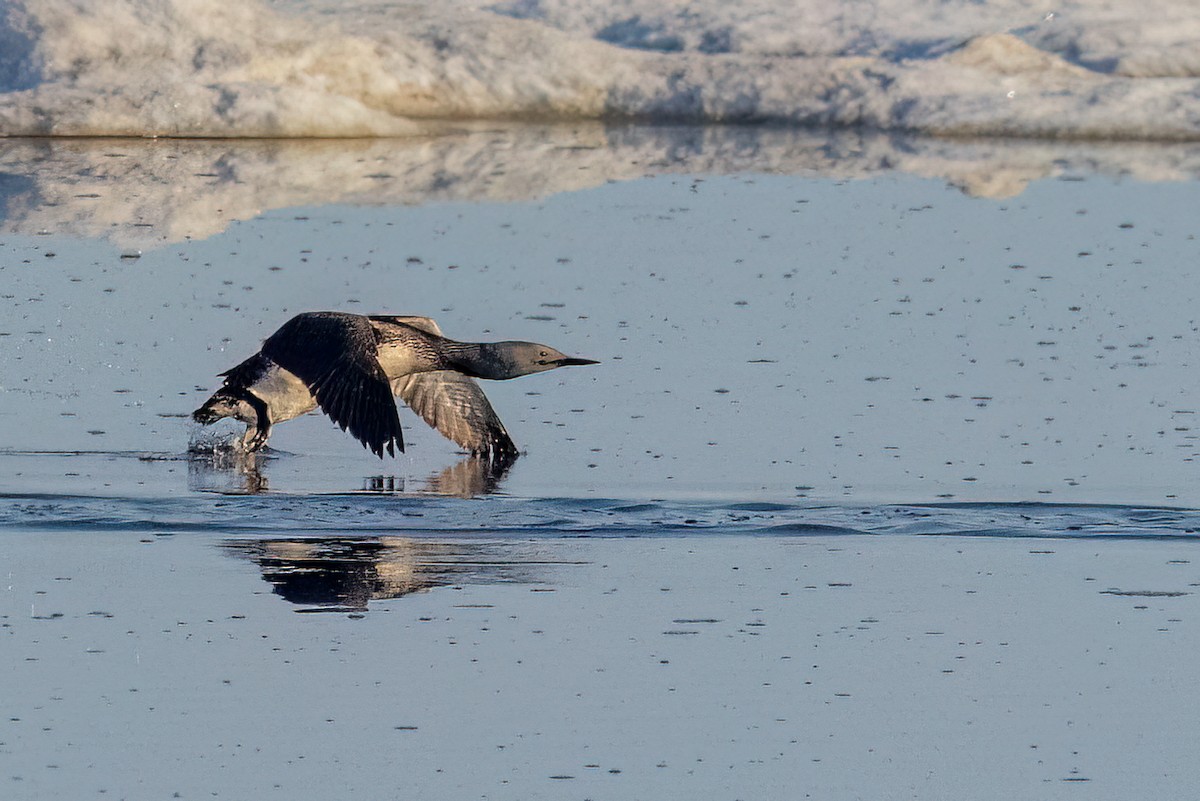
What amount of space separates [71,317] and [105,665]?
516cm

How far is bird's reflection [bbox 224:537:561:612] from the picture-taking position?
689 centimetres

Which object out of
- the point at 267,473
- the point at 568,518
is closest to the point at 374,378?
the point at 267,473

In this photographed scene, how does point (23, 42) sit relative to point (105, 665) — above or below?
above

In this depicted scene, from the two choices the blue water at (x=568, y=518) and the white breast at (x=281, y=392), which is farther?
the white breast at (x=281, y=392)

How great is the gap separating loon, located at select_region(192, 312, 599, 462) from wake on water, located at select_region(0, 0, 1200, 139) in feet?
26.5

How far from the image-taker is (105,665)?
6059 millimetres

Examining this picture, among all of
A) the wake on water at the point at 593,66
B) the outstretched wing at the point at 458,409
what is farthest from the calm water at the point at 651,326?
the wake on water at the point at 593,66

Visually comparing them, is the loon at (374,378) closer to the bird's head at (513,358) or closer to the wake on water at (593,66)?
the bird's head at (513,358)

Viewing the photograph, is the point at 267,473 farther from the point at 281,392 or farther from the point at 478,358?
the point at 478,358

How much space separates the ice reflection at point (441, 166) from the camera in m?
13.8

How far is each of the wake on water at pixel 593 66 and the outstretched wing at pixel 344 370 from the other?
8258mm

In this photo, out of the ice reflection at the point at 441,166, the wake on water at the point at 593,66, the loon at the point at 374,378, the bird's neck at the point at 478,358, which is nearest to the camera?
the loon at the point at 374,378

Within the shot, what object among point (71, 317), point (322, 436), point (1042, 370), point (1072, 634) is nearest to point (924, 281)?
point (1042, 370)

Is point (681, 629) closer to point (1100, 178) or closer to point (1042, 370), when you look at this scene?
point (1042, 370)
